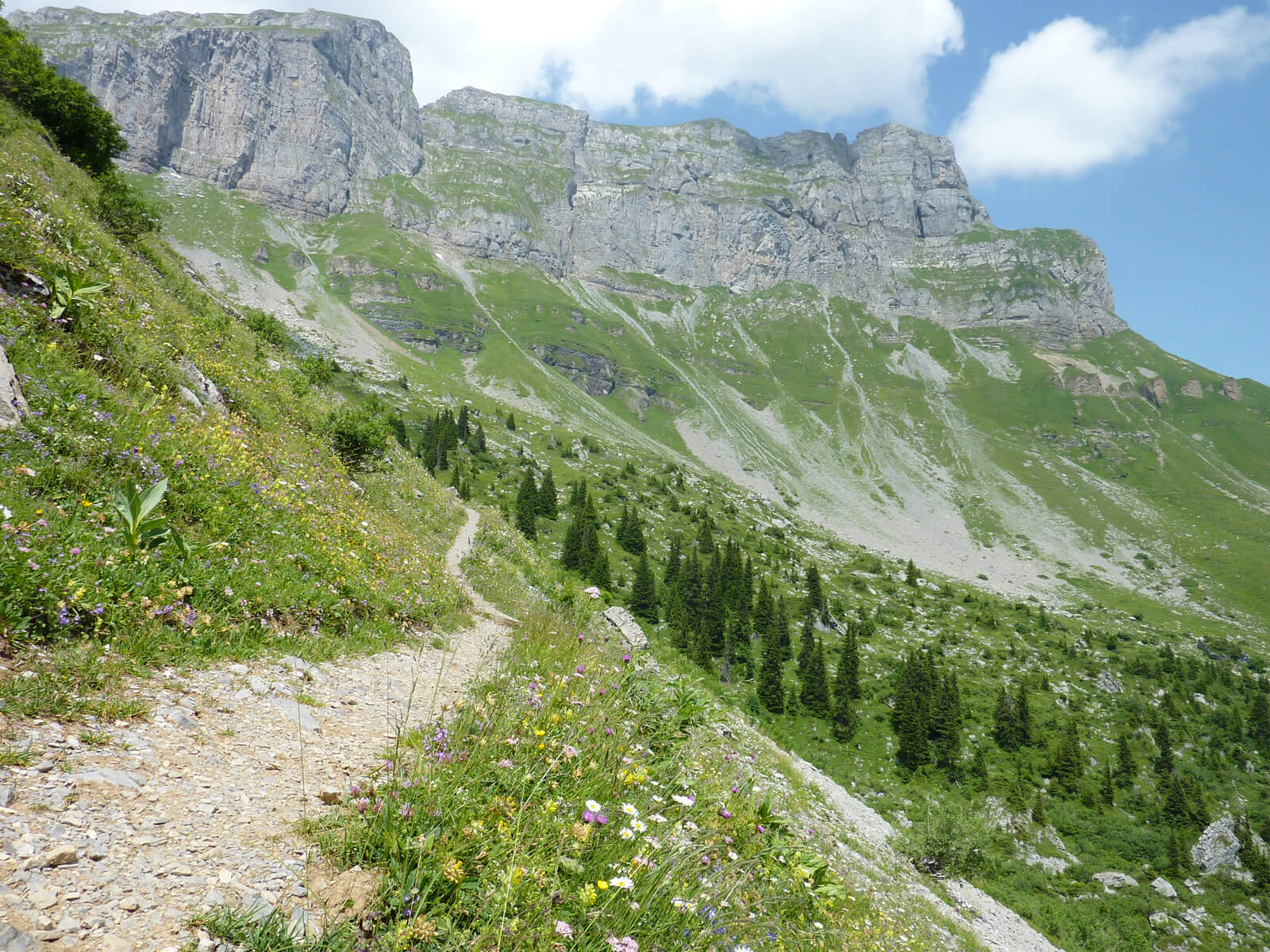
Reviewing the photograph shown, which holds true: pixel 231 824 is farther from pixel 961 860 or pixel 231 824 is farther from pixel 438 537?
pixel 961 860

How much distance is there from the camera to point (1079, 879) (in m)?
51.8

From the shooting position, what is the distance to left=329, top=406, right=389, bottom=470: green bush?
19.4 m

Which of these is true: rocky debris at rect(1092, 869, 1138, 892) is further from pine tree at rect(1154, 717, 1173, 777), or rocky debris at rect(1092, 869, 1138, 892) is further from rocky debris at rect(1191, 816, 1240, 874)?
pine tree at rect(1154, 717, 1173, 777)

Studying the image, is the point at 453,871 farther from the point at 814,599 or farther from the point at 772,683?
the point at 814,599

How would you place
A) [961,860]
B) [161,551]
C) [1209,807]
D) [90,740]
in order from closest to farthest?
[90,740]
[161,551]
[961,860]
[1209,807]

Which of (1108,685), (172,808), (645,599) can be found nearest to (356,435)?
(172,808)

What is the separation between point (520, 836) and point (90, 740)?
119 inches

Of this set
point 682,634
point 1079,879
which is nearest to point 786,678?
point 682,634

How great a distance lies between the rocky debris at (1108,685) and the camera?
85125 millimetres

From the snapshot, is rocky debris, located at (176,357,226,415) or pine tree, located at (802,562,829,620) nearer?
rocky debris, located at (176,357,226,415)

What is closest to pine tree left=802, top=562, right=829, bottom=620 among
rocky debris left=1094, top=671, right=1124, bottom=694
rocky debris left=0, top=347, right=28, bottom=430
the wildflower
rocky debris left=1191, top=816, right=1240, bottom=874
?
rocky debris left=1094, top=671, right=1124, bottom=694

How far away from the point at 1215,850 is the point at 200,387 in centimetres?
8996

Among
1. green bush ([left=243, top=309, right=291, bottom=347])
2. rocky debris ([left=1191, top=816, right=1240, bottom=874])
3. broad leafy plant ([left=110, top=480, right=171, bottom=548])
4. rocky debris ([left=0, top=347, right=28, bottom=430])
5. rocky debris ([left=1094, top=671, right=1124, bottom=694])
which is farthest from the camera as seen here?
rocky debris ([left=1094, top=671, right=1124, bottom=694])

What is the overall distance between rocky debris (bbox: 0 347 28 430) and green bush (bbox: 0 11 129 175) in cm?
2758
